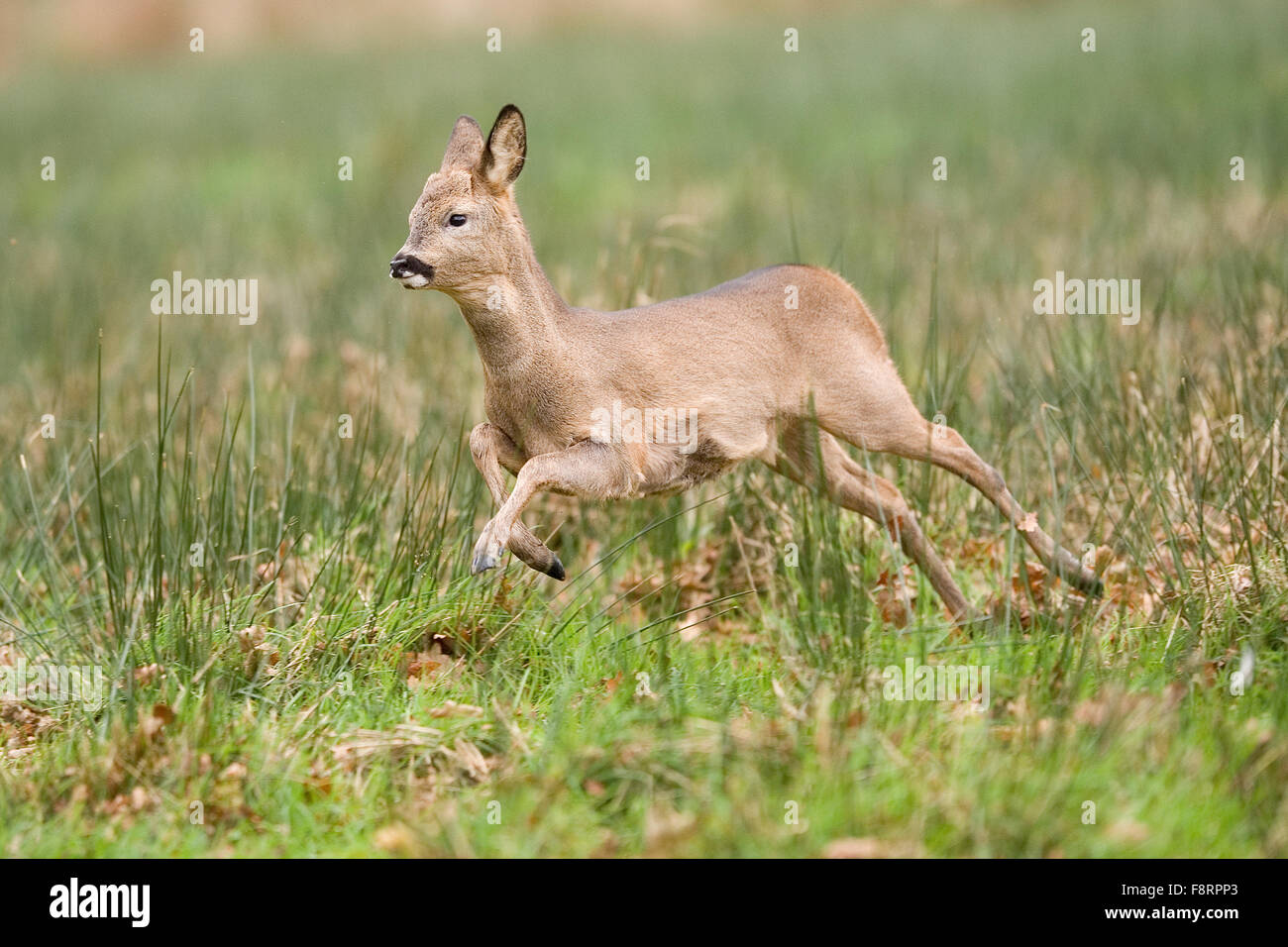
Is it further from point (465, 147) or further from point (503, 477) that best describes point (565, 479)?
point (465, 147)

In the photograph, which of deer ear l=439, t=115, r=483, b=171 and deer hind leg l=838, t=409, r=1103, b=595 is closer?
deer ear l=439, t=115, r=483, b=171

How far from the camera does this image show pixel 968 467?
19.4 ft

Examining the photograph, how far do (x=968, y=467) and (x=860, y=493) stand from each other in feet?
1.47

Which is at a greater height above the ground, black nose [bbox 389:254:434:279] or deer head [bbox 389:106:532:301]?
deer head [bbox 389:106:532:301]

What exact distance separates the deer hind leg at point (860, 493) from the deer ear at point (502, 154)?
60.3 inches

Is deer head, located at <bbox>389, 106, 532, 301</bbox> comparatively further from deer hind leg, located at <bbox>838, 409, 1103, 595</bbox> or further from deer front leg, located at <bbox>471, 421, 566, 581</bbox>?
deer hind leg, located at <bbox>838, 409, 1103, 595</bbox>

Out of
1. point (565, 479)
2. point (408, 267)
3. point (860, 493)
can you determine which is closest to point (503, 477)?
point (565, 479)

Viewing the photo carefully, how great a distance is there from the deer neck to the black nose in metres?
0.24

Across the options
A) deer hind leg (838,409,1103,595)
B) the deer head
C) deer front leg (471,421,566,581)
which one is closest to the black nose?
the deer head

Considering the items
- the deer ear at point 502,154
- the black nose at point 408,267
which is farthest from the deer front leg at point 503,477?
the deer ear at point 502,154

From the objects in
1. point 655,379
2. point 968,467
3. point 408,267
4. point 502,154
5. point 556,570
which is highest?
point 502,154

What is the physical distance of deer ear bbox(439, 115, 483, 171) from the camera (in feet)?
17.0

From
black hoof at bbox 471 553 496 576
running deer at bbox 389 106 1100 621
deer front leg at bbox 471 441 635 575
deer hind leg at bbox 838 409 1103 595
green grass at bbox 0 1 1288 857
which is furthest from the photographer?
deer hind leg at bbox 838 409 1103 595
